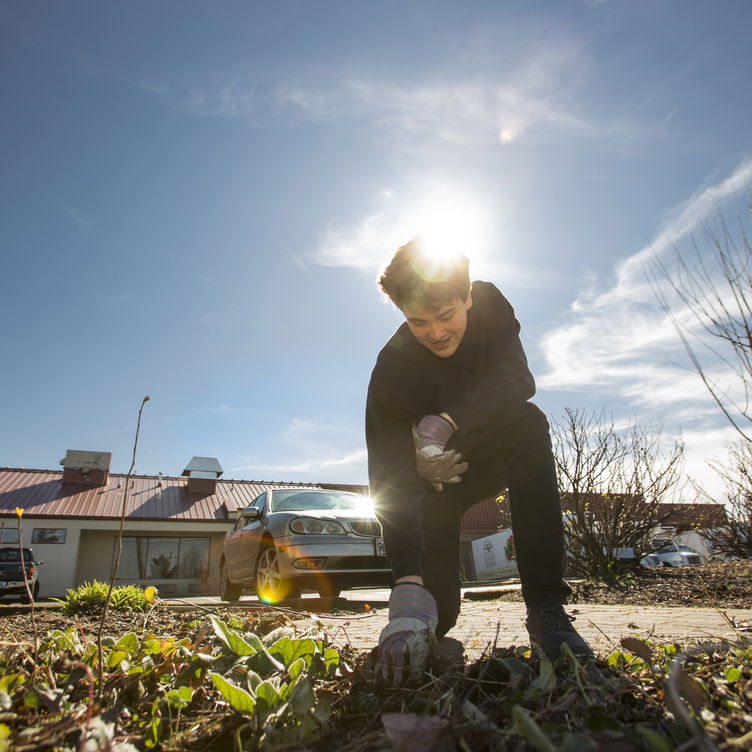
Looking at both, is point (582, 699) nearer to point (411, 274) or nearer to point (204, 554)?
point (411, 274)

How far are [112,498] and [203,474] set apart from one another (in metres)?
3.98

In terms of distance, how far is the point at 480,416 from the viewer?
1.84m

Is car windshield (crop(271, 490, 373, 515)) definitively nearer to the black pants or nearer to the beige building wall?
the black pants

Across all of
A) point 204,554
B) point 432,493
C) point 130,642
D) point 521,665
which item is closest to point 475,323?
point 432,493

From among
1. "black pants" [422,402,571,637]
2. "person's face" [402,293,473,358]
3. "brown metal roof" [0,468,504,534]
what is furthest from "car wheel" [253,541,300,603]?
"brown metal roof" [0,468,504,534]

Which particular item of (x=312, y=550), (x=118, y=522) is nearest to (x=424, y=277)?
(x=312, y=550)

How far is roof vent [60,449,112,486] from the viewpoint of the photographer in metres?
23.6

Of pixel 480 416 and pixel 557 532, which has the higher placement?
pixel 480 416

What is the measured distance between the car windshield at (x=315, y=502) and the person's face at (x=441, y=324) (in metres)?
4.82

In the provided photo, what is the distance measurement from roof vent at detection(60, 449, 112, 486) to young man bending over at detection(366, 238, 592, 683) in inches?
983

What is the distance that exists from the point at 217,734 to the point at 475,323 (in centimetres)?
160

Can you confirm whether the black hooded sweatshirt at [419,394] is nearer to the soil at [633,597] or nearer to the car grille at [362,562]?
the soil at [633,597]

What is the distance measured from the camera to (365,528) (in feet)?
20.2

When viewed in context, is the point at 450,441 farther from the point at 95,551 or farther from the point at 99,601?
the point at 95,551
